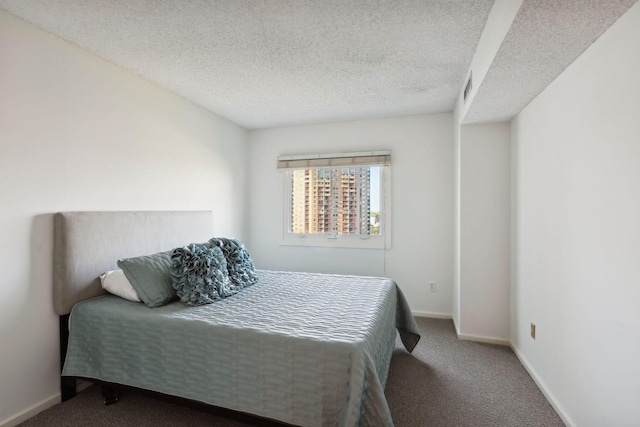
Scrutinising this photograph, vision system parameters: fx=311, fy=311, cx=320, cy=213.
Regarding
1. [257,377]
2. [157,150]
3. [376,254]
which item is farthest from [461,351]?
[157,150]

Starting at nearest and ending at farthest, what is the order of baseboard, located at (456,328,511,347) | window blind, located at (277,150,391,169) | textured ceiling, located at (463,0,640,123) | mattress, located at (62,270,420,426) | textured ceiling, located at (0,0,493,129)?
textured ceiling, located at (463,0,640,123)
mattress, located at (62,270,420,426)
textured ceiling, located at (0,0,493,129)
baseboard, located at (456,328,511,347)
window blind, located at (277,150,391,169)

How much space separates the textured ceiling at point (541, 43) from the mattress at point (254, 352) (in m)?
1.71

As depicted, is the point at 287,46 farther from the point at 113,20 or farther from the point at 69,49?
the point at 69,49

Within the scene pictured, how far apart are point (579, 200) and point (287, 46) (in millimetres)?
2100

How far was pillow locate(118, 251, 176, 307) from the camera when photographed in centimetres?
215

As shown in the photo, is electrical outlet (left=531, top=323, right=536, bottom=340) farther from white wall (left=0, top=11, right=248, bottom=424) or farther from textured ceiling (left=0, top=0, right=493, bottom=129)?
white wall (left=0, top=11, right=248, bottom=424)

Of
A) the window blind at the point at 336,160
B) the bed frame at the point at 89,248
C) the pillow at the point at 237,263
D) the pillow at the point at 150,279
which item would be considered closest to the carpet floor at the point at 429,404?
the bed frame at the point at 89,248

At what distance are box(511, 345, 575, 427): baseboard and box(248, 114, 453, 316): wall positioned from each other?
3.78 feet

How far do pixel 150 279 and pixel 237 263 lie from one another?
2.41ft

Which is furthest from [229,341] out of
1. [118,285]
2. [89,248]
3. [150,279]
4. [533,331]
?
[533,331]

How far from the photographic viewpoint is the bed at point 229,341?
1.56 m

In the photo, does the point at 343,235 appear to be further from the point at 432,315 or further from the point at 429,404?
the point at 429,404

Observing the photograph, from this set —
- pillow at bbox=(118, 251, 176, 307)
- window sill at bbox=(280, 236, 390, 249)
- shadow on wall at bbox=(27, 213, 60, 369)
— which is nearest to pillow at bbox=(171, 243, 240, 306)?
pillow at bbox=(118, 251, 176, 307)

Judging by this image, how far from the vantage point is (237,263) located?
2781mm
